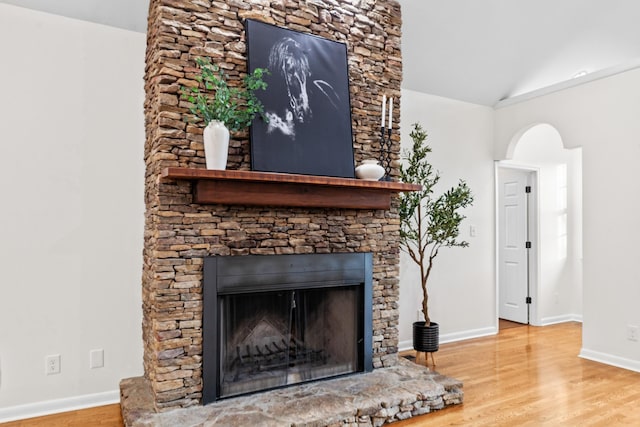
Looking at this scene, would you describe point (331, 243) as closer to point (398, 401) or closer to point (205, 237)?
point (205, 237)

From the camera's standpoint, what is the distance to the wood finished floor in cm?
275

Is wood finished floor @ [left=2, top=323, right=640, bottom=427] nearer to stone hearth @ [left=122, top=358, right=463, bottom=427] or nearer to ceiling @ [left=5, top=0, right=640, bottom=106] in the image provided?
stone hearth @ [left=122, top=358, right=463, bottom=427]

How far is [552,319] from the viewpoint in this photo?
5492 millimetres

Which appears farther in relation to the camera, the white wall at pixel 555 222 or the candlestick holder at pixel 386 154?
the white wall at pixel 555 222

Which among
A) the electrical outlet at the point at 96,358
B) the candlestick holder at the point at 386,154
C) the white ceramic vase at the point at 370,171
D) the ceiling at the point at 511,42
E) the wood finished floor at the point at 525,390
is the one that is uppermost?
the ceiling at the point at 511,42

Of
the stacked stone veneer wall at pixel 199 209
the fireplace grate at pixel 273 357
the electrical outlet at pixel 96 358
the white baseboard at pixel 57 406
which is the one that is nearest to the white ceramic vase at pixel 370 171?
the stacked stone veneer wall at pixel 199 209

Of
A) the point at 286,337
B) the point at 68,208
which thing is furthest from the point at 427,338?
the point at 68,208

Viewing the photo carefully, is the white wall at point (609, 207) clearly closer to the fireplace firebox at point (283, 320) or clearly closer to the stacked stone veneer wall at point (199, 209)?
the stacked stone veneer wall at point (199, 209)

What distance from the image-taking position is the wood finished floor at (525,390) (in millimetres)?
2754

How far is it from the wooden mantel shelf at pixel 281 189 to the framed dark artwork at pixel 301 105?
12 centimetres

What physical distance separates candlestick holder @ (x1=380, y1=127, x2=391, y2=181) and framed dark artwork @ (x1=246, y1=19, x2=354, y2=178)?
277 millimetres

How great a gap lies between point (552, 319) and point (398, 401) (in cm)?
362

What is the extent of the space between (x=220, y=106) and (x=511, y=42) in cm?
290

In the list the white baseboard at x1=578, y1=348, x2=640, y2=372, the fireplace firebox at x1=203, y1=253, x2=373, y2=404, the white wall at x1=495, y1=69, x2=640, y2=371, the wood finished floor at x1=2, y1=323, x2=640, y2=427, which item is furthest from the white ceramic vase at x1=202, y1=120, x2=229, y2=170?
the white baseboard at x1=578, y1=348, x2=640, y2=372
